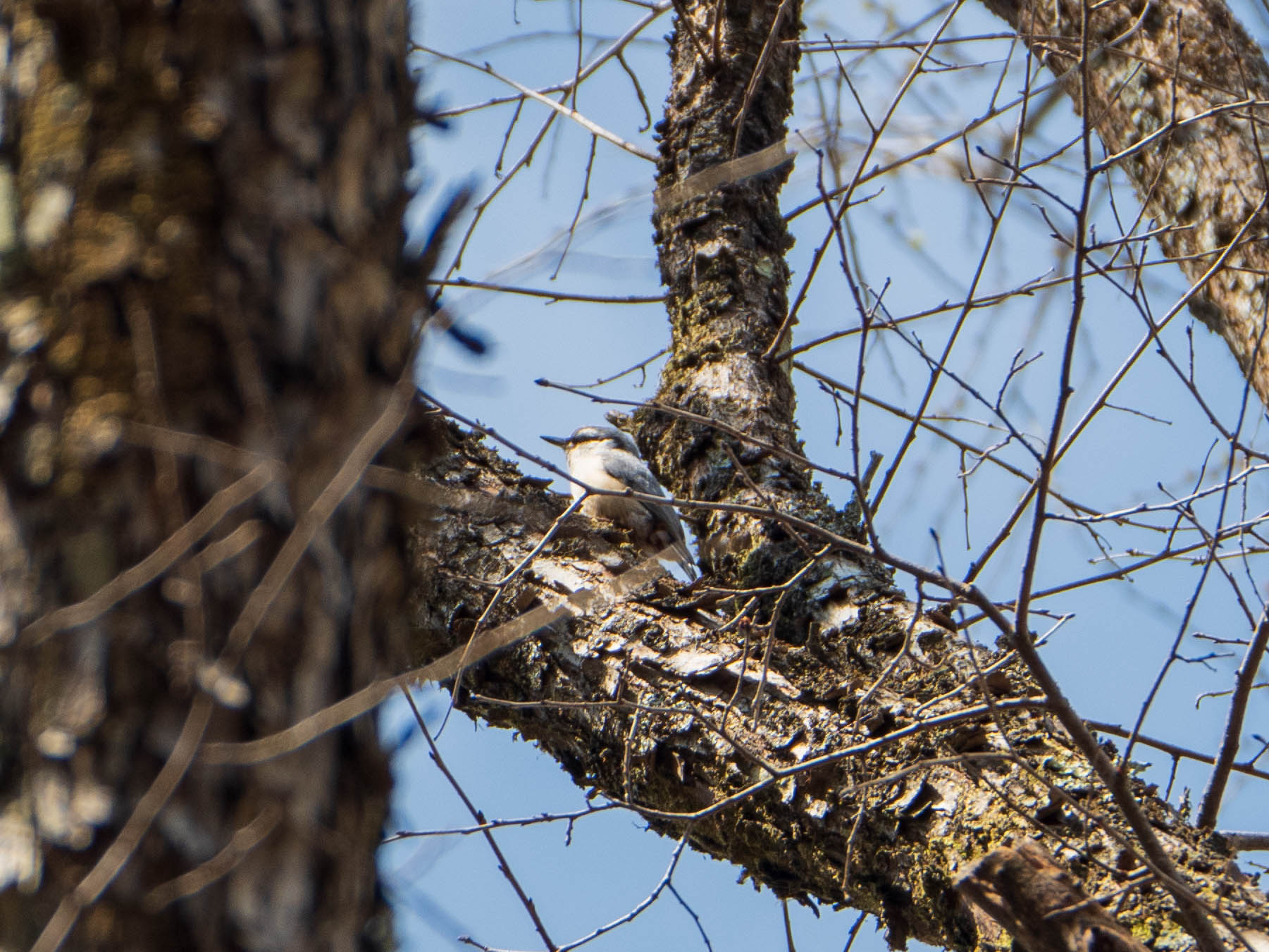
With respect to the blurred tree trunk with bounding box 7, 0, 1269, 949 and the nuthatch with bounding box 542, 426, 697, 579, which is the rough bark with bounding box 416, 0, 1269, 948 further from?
the nuthatch with bounding box 542, 426, 697, 579

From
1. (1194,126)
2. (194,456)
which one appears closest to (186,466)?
(194,456)

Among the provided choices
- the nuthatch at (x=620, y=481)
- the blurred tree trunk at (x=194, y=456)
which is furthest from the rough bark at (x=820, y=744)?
the nuthatch at (x=620, y=481)

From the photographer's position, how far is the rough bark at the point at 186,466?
2.82ft

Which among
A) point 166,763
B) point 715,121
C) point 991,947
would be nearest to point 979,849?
point 991,947

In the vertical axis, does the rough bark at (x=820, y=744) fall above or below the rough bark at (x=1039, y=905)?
above

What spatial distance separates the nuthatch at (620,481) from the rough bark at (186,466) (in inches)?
114

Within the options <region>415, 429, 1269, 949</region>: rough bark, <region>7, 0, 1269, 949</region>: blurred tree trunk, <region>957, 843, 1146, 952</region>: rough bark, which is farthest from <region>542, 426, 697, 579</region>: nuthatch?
<region>7, 0, 1269, 949</region>: blurred tree trunk

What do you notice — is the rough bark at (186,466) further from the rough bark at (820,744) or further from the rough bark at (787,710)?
the rough bark at (820,744)

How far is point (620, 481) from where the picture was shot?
4590 millimetres

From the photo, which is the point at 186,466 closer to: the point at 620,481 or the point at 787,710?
the point at 787,710

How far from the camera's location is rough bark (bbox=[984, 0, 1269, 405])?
2721 millimetres

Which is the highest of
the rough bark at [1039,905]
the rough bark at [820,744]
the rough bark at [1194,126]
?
the rough bark at [1194,126]

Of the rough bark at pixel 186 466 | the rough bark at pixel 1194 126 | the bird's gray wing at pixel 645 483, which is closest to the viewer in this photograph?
the rough bark at pixel 186 466

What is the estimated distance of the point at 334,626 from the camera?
967mm
